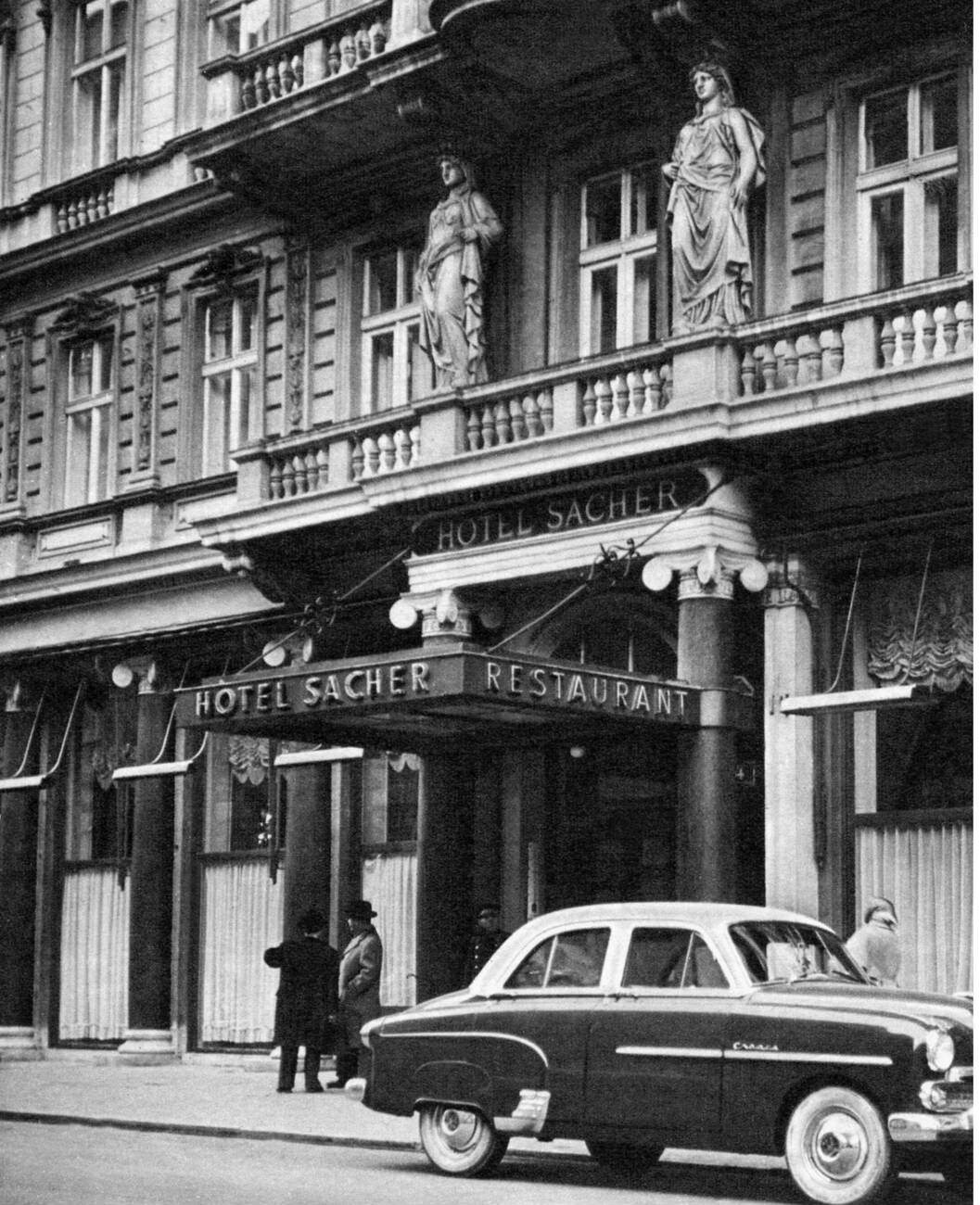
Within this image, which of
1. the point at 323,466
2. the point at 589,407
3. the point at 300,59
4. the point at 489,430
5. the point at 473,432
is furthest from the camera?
the point at 300,59

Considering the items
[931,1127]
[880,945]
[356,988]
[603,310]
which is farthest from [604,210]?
[931,1127]

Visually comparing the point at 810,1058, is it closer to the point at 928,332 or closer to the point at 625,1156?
the point at 625,1156

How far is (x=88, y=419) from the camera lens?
1061 inches

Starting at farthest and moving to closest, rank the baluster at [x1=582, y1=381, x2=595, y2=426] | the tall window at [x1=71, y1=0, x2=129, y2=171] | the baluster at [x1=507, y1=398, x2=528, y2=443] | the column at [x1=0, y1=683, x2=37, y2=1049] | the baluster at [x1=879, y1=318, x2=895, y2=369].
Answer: the tall window at [x1=71, y1=0, x2=129, y2=171], the column at [x1=0, y1=683, x2=37, y2=1049], the baluster at [x1=507, y1=398, x2=528, y2=443], the baluster at [x1=582, y1=381, x2=595, y2=426], the baluster at [x1=879, y1=318, x2=895, y2=369]

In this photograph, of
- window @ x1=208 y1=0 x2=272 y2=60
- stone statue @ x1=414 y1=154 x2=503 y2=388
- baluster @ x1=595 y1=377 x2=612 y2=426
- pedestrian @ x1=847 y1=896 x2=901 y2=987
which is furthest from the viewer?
window @ x1=208 y1=0 x2=272 y2=60

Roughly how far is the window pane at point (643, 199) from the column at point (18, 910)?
10.5 metres

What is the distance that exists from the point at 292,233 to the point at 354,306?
4.20 feet

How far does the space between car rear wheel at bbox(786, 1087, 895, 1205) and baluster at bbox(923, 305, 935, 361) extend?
672cm

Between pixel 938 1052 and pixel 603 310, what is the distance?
1046 cm

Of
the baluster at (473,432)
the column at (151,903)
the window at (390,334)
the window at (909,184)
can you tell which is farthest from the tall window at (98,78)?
the window at (909,184)

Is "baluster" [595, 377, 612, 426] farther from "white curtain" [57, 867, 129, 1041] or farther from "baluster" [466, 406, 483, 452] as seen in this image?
"white curtain" [57, 867, 129, 1041]

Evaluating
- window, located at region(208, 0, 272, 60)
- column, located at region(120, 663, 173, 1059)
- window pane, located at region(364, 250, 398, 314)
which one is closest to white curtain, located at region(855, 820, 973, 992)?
window pane, located at region(364, 250, 398, 314)

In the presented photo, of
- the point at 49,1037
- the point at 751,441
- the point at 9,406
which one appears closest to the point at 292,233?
the point at 9,406

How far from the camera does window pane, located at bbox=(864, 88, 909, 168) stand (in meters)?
18.4
